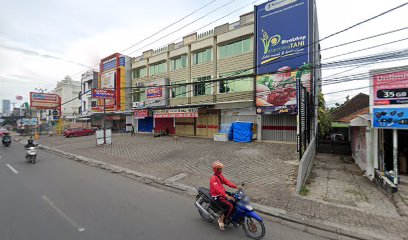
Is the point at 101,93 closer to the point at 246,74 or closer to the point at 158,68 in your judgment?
the point at 158,68

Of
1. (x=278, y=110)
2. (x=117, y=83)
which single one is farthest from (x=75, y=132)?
(x=278, y=110)

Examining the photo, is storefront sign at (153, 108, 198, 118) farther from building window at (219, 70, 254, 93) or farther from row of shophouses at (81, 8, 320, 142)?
building window at (219, 70, 254, 93)

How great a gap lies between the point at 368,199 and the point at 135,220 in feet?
22.6

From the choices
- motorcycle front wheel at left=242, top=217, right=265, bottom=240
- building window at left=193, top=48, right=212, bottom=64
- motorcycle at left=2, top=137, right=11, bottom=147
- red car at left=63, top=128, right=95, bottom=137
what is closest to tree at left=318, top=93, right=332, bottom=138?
building window at left=193, top=48, right=212, bottom=64

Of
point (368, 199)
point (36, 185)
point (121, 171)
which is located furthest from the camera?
point (121, 171)

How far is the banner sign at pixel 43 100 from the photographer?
3341cm

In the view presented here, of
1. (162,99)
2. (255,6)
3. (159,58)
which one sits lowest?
(162,99)

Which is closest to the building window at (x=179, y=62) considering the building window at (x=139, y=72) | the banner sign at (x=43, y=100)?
the building window at (x=139, y=72)

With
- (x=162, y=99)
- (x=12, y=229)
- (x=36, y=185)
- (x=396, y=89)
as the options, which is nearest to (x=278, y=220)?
(x=12, y=229)

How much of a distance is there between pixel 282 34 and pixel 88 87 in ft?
121

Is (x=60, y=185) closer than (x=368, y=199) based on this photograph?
No

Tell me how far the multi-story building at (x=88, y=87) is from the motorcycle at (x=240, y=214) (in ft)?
124

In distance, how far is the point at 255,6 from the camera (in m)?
17.1

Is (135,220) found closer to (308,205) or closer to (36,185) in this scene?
(308,205)
